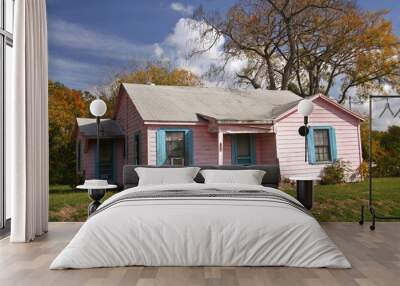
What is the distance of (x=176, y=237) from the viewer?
10.7 feet

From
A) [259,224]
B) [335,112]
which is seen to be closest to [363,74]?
[335,112]

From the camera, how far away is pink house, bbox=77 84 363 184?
6223 mm

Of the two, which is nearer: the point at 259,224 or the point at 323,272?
the point at 323,272

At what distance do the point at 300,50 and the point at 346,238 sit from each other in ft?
→ 10.6

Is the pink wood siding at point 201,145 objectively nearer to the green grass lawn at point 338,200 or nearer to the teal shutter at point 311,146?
the green grass lawn at point 338,200

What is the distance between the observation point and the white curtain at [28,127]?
4.27m

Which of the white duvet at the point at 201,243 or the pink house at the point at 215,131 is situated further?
the pink house at the point at 215,131

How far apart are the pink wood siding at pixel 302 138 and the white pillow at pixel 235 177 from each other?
1284 millimetres

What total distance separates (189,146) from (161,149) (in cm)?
39

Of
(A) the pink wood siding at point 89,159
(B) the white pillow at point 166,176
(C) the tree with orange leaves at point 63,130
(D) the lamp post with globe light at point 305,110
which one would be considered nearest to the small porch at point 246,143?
(D) the lamp post with globe light at point 305,110

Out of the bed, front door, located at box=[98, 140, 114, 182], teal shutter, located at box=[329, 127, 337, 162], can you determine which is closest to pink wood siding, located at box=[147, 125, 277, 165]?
front door, located at box=[98, 140, 114, 182]

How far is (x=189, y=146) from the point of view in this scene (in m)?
6.16

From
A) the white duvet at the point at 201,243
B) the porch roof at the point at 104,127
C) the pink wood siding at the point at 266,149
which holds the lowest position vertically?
the white duvet at the point at 201,243

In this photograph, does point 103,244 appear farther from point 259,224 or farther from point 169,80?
point 169,80
